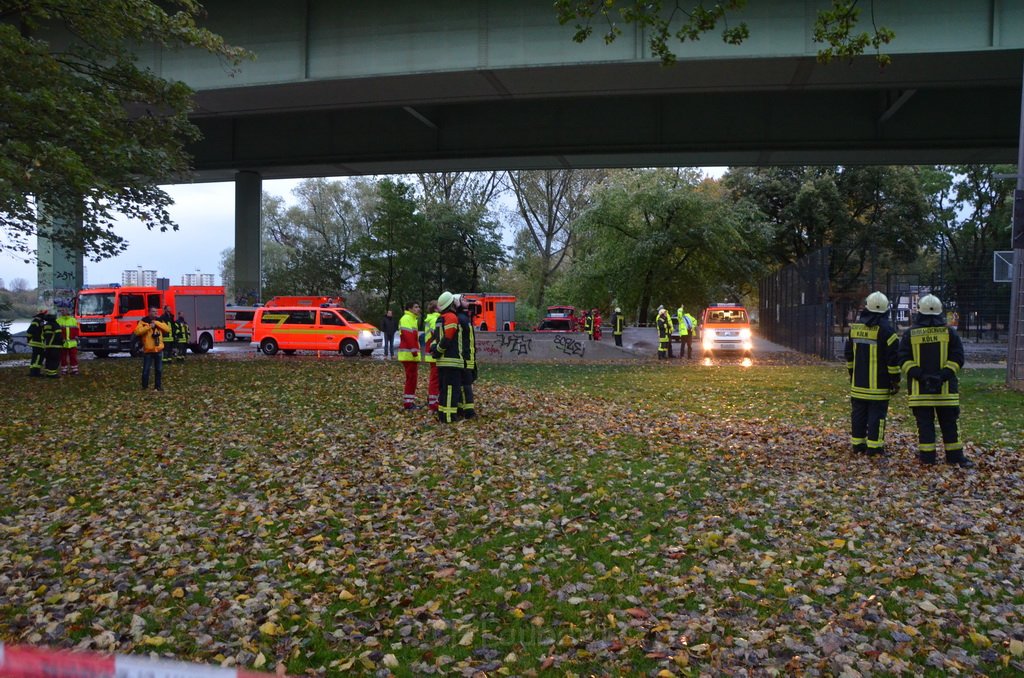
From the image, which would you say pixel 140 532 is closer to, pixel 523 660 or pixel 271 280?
pixel 523 660

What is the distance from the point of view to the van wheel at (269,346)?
31.0 meters

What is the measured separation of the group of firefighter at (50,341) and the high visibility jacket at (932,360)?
20.2 metres

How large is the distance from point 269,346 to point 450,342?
20905 mm

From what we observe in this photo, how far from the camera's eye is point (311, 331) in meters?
30.8

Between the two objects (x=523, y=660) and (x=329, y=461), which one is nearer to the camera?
(x=523, y=660)

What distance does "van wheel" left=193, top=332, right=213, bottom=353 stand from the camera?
111 ft

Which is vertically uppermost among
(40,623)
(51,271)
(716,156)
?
(716,156)

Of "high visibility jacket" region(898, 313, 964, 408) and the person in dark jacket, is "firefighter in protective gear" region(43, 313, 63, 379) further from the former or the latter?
"high visibility jacket" region(898, 313, 964, 408)

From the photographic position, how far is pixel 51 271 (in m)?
33.4

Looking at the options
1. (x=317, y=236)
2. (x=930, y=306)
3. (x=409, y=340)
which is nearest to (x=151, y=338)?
(x=409, y=340)

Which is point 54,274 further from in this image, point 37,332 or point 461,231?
point 461,231

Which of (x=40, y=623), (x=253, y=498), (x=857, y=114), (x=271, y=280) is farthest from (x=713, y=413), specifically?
(x=271, y=280)

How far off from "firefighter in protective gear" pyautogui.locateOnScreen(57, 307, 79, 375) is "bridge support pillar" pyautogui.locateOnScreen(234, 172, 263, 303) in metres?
11.7

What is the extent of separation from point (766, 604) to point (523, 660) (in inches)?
69.0
